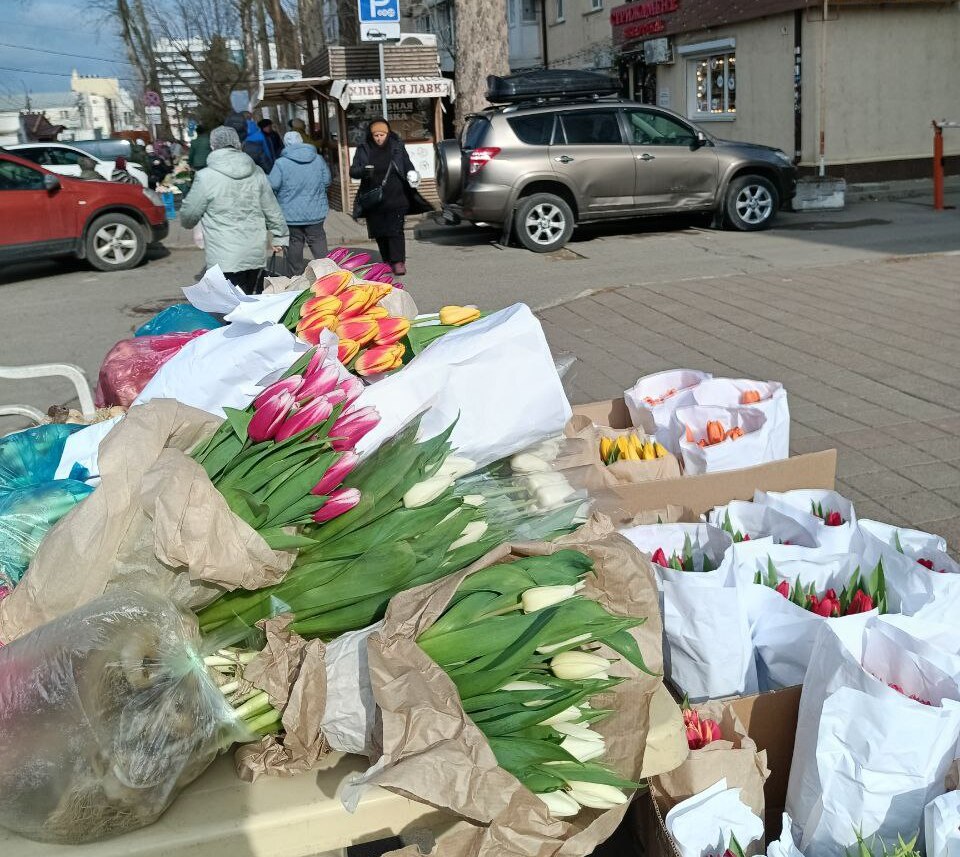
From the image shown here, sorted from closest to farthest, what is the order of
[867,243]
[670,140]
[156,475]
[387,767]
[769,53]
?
[387,767] < [156,475] < [867,243] < [670,140] < [769,53]

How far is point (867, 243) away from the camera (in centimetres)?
1202

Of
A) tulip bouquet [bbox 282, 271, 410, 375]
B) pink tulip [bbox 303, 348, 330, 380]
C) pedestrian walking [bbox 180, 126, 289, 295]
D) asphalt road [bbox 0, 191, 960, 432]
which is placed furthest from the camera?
asphalt road [bbox 0, 191, 960, 432]

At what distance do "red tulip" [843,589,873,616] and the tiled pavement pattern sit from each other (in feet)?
3.72

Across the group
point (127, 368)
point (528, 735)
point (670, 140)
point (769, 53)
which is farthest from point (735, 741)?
point (769, 53)

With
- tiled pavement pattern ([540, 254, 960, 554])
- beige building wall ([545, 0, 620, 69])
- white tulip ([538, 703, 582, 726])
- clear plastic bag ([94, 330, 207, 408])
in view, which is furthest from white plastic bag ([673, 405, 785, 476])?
beige building wall ([545, 0, 620, 69])

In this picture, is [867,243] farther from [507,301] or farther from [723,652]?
[723,652]

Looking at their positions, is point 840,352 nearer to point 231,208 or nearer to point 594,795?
point 231,208

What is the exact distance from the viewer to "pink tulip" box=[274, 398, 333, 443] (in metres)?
2.01

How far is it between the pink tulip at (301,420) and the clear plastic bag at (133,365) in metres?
1.22

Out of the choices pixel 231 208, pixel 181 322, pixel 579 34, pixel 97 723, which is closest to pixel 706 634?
pixel 97 723

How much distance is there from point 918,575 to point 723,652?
53 centimetres

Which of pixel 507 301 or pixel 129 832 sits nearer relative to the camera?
pixel 129 832

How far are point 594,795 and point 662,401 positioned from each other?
253cm

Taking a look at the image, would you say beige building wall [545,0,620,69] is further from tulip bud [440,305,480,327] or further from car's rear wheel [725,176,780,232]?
tulip bud [440,305,480,327]
